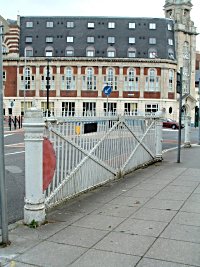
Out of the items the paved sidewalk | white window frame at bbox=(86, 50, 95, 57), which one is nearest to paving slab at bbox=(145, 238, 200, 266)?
the paved sidewalk

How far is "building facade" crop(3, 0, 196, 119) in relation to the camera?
69.2 meters

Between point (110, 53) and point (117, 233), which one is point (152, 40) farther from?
point (117, 233)

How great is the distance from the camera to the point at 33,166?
5.64 meters

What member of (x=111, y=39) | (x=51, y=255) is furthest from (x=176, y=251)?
(x=111, y=39)

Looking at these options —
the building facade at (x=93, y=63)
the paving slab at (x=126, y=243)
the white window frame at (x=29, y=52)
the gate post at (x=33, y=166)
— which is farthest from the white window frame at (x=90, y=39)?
the paving slab at (x=126, y=243)

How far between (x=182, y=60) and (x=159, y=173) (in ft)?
212

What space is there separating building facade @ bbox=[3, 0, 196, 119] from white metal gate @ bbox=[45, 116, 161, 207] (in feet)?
191

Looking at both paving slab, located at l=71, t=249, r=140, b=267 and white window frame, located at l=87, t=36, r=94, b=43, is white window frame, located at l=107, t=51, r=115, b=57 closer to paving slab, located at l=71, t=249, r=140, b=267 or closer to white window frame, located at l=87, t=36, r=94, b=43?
white window frame, located at l=87, t=36, r=94, b=43

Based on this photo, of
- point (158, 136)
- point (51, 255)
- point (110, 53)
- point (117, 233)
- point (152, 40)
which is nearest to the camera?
Result: point (51, 255)

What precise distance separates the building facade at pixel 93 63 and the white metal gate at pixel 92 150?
5833cm

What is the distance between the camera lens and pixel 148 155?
1195 cm

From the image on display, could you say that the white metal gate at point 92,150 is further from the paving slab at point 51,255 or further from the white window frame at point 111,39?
the white window frame at point 111,39

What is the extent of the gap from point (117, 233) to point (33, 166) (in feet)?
4.88

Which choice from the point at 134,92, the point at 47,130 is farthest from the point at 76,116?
the point at 134,92
